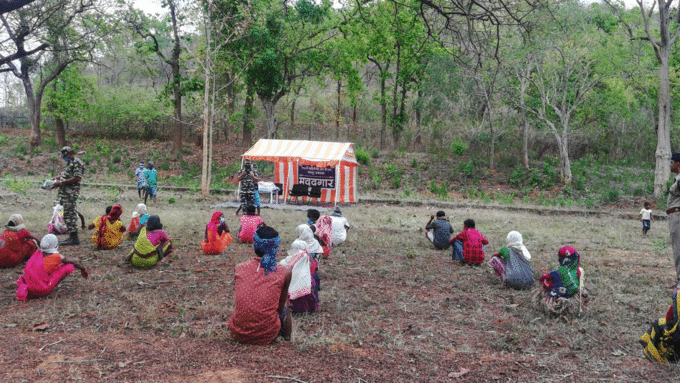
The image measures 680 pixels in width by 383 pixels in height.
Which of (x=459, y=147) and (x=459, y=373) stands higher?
(x=459, y=147)

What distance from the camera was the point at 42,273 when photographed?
546 cm

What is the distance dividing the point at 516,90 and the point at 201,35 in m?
17.3

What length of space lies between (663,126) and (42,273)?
71.2ft

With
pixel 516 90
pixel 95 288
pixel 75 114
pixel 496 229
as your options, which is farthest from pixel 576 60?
pixel 75 114

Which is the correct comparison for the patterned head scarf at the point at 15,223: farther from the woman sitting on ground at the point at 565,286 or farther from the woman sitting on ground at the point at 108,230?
the woman sitting on ground at the point at 565,286

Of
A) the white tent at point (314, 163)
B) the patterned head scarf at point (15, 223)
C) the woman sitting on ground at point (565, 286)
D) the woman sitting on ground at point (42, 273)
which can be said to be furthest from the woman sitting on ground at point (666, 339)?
the white tent at point (314, 163)

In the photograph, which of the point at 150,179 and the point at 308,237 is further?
the point at 150,179

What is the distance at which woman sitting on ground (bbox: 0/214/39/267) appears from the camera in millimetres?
6434

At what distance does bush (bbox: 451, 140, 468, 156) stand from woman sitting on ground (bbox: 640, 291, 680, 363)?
23007 mm

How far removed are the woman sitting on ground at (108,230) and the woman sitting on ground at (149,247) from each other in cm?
114

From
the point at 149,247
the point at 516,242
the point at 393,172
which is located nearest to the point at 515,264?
the point at 516,242

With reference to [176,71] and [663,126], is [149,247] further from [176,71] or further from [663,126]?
[176,71]

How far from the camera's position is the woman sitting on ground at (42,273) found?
5402 mm

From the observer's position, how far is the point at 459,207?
18.2 metres
